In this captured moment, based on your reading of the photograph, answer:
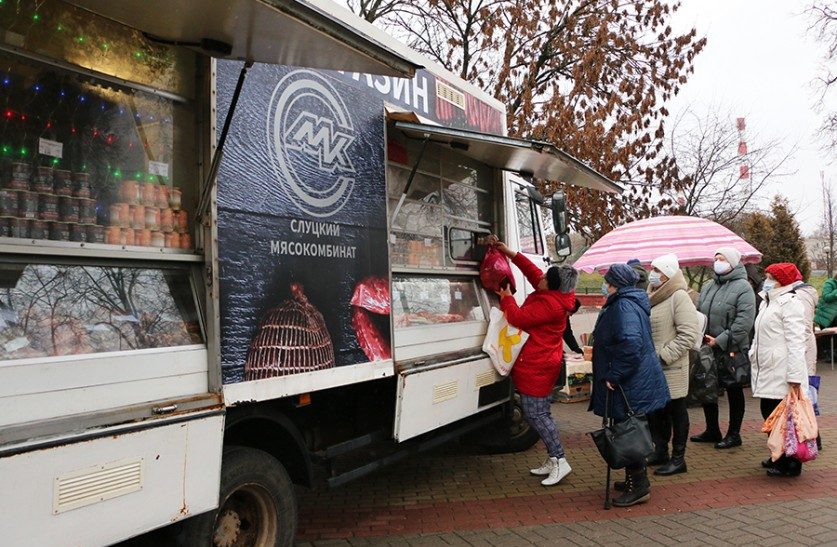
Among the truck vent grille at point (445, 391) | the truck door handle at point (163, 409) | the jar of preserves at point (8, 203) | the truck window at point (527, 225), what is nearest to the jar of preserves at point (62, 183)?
the jar of preserves at point (8, 203)

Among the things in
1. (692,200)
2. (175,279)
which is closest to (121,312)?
(175,279)

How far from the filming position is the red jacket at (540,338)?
4.95 meters

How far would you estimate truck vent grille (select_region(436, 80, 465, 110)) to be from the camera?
5.01 m

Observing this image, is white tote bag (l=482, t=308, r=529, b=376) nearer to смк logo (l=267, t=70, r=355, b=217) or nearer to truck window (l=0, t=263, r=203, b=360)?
смк logo (l=267, t=70, r=355, b=217)

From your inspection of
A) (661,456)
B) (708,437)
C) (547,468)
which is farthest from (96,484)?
(708,437)

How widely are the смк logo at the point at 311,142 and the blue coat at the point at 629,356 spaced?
2121 millimetres

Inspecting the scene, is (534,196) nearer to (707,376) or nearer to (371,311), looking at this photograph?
(707,376)

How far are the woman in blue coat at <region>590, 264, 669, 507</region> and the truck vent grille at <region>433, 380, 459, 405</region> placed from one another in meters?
1.08

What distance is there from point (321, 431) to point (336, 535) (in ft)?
2.60

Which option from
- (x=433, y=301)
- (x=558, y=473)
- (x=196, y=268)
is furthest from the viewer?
(x=558, y=473)

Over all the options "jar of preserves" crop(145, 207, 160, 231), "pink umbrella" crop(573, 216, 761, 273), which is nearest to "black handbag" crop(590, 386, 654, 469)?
"jar of preserves" crop(145, 207, 160, 231)

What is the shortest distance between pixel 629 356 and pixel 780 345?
56.7 inches

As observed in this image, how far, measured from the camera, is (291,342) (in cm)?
320

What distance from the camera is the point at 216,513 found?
285 centimetres
